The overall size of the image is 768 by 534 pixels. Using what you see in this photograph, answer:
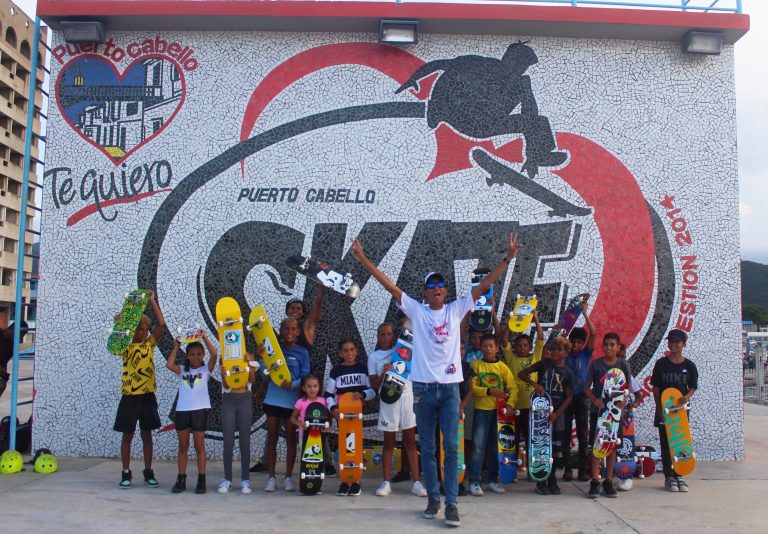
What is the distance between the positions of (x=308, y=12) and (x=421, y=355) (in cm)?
447

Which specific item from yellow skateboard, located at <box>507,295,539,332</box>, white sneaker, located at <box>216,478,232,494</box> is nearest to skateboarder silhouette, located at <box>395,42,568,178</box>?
yellow skateboard, located at <box>507,295,539,332</box>

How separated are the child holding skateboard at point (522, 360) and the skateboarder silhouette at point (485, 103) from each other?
2134 mm

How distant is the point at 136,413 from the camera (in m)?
6.25

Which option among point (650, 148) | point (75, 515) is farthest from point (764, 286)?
point (75, 515)

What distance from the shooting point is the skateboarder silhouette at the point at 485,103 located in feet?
25.9

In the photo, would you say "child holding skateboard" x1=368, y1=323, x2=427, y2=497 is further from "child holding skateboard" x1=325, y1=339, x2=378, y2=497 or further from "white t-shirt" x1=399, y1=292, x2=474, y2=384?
"white t-shirt" x1=399, y1=292, x2=474, y2=384

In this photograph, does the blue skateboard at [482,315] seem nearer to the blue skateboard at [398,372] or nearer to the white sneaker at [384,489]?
the blue skateboard at [398,372]

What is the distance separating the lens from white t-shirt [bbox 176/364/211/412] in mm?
6172

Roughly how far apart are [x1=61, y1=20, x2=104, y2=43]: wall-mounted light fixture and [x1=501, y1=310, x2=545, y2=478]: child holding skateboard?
5867mm

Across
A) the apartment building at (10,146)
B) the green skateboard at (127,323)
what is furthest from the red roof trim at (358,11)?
the apartment building at (10,146)

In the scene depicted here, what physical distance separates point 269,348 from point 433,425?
82.1 inches

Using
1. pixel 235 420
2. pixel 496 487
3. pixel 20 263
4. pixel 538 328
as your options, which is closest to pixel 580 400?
pixel 538 328

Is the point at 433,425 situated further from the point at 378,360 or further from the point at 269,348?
the point at 269,348

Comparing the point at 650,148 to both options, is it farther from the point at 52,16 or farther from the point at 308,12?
the point at 52,16
